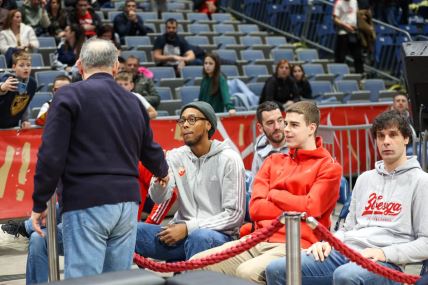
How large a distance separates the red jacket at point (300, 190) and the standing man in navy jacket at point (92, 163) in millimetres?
1168

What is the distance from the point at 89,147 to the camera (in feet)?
15.4

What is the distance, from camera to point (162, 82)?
42.1ft

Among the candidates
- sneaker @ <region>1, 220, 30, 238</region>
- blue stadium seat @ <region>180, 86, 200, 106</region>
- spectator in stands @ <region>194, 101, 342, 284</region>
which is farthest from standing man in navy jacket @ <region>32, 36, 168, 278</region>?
blue stadium seat @ <region>180, 86, 200, 106</region>

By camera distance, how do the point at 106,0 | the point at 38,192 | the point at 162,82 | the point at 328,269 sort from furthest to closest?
the point at 106,0 < the point at 162,82 < the point at 328,269 < the point at 38,192

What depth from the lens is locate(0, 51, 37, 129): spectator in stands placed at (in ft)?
28.5

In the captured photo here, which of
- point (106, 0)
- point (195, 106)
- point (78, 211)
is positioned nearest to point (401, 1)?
point (106, 0)

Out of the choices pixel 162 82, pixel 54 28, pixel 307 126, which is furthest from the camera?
pixel 54 28

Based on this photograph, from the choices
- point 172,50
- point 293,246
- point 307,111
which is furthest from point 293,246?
point 172,50

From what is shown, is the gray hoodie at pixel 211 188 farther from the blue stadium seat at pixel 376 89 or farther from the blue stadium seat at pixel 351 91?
the blue stadium seat at pixel 376 89

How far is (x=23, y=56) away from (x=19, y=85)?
0.93ft

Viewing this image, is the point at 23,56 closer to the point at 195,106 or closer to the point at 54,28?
the point at 195,106

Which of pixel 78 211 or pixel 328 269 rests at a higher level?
pixel 78 211

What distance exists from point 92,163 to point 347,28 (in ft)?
39.5

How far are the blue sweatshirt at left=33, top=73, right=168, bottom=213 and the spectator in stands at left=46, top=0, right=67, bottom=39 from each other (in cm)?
971
